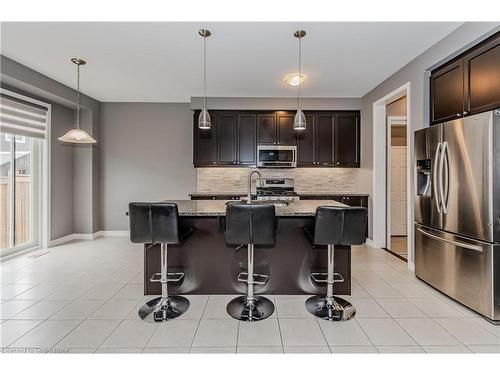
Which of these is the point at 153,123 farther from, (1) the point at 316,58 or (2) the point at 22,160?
(1) the point at 316,58

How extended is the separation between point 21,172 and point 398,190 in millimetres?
6701

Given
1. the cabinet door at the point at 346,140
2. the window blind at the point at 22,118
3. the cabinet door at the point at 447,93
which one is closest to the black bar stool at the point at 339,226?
the cabinet door at the point at 447,93

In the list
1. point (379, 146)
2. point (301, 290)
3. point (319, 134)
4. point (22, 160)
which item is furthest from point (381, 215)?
point (22, 160)

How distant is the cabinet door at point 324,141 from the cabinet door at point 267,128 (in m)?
0.85

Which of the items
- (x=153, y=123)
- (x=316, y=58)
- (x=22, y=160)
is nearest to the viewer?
(x=316, y=58)

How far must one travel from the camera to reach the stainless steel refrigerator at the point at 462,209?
225 cm

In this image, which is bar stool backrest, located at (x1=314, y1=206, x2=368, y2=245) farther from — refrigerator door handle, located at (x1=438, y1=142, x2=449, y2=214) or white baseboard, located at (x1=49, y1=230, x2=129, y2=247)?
white baseboard, located at (x1=49, y1=230, x2=129, y2=247)

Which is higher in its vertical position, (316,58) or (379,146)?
(316,58)

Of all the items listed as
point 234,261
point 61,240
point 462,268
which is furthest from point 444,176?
point 61,240

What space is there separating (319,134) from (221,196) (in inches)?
87.1

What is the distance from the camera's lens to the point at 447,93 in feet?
9.62

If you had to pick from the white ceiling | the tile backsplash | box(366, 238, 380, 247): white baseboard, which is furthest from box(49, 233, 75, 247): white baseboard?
box(366, 238, 380, 247): white baseboard
